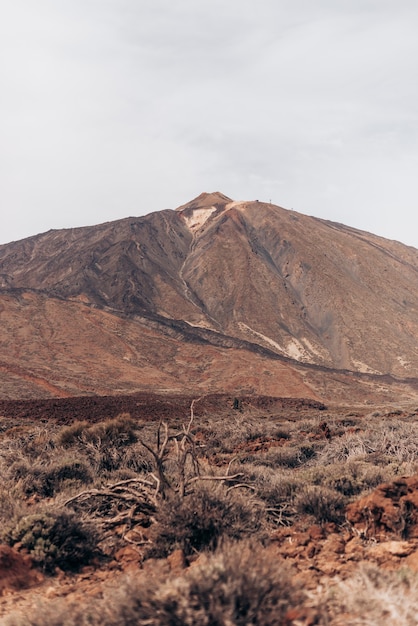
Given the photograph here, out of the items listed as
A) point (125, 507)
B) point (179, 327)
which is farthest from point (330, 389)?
point (125, 507)

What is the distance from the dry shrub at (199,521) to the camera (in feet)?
15.5

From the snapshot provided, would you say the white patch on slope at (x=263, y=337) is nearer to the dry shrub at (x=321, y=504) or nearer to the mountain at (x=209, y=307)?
the mountain at (x=209, y=307)

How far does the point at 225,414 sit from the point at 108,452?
1763 cm

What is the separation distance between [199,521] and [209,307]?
76831 mm

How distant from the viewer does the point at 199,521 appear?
486cm

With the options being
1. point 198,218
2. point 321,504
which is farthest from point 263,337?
point 321,504

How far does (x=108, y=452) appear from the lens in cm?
968

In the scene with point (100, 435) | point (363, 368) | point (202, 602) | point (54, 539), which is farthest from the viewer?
point (363, 368)

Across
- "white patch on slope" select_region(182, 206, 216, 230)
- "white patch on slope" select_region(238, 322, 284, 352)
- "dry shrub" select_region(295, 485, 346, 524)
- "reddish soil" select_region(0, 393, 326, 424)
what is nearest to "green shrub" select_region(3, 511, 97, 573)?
"dry shrub" select_region(295, 485, 346, 524)

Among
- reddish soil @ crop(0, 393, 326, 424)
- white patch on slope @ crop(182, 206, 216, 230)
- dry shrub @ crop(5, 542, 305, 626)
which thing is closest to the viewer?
dry shrub @ crop(5, 542, 305, 626)

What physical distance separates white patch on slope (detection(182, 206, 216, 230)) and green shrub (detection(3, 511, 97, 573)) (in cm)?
10450

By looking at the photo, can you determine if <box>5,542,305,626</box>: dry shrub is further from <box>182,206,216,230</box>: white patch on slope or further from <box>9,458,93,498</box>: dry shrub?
<box>182,206,216,230</box>: white patch on slope

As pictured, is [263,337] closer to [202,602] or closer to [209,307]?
[209,307]

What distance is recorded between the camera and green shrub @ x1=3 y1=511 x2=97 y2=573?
4746 mm
